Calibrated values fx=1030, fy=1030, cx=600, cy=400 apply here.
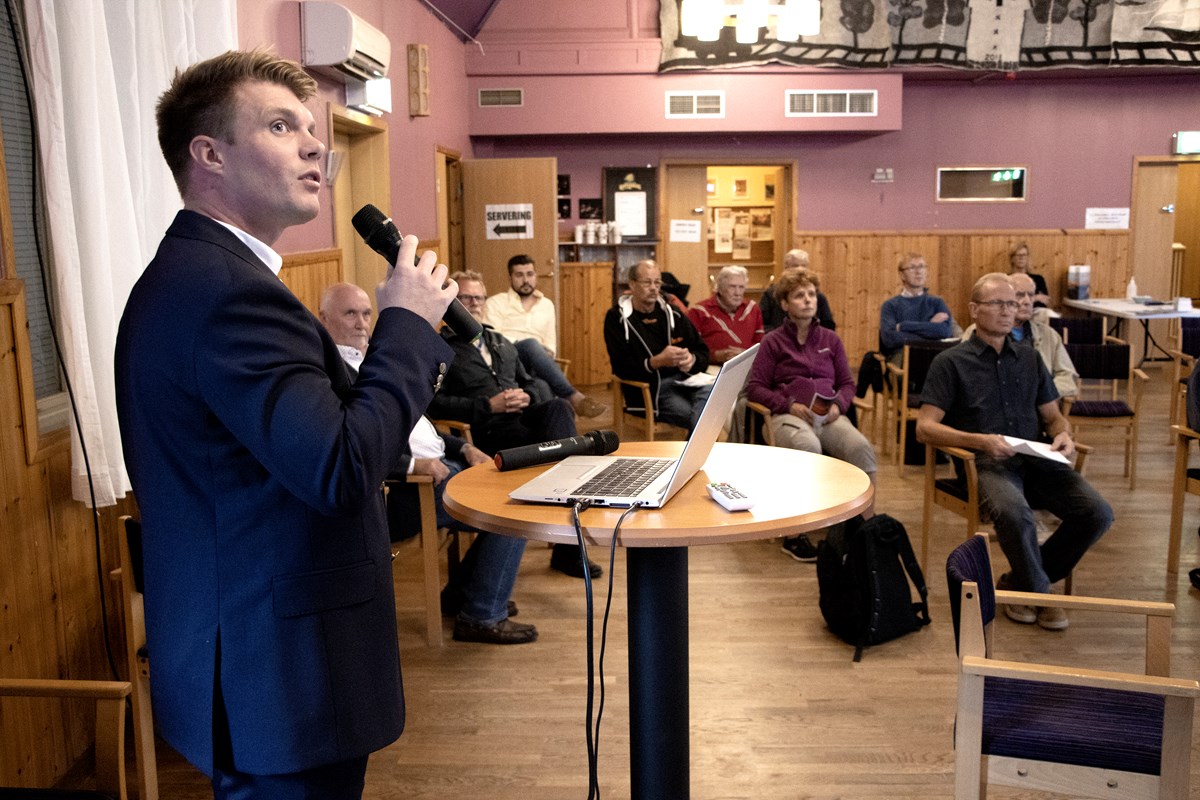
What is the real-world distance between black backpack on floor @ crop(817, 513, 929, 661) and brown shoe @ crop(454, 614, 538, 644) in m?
1.05

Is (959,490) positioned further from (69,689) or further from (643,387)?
(69,689)

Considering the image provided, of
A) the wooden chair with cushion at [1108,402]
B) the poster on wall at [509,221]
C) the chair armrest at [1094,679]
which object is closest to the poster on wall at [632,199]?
the poster on wall at [509,221]

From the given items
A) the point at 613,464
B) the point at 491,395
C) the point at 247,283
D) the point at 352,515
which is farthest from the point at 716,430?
the point at 491,395

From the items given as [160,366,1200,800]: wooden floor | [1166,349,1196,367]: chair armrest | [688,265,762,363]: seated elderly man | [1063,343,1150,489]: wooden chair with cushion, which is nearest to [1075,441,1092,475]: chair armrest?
[160,366,1200,800]: wooden floor

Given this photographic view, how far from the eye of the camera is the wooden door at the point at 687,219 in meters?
10.3

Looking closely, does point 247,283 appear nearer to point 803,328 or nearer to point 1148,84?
point 803,328

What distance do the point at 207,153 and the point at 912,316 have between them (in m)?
6.62

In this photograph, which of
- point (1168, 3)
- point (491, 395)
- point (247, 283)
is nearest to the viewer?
point (247, 283)

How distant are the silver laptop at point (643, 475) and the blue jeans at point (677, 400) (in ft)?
11.2

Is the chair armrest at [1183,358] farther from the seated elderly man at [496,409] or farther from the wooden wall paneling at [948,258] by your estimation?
the wooden wall paneling at [948,258]

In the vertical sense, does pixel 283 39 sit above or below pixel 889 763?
above

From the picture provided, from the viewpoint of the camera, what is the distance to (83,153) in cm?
257

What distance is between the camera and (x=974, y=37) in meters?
9.10

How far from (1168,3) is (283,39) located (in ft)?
26.4
